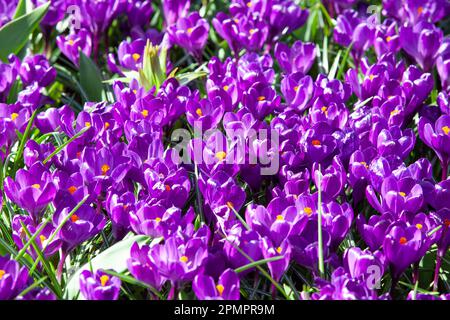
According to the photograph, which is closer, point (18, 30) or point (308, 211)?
point (308, 211)

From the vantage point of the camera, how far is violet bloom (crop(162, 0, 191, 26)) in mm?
2985

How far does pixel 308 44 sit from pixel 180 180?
38.7 inches

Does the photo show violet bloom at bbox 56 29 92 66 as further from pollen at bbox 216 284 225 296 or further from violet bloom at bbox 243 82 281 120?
pollen at bbox 216 284 225 296

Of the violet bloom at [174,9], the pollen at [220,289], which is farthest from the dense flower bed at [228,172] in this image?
the violet bloom at [174,9]

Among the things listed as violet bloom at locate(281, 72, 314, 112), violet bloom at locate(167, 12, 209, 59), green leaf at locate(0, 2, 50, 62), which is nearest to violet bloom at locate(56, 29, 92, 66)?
green leaf at locate(0, 2, 50, 62)

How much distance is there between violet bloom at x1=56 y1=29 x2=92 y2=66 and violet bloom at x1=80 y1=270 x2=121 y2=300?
133cm

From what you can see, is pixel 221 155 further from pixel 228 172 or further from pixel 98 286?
pixel 98 286

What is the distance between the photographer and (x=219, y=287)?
5.04 ft

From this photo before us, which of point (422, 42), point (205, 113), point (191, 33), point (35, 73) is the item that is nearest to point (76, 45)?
point (35, 73)

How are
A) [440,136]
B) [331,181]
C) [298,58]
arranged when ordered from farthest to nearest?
[298,58], [440,136], [331,181]

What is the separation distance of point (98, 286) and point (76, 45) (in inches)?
55.0

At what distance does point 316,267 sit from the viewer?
1.67 m
